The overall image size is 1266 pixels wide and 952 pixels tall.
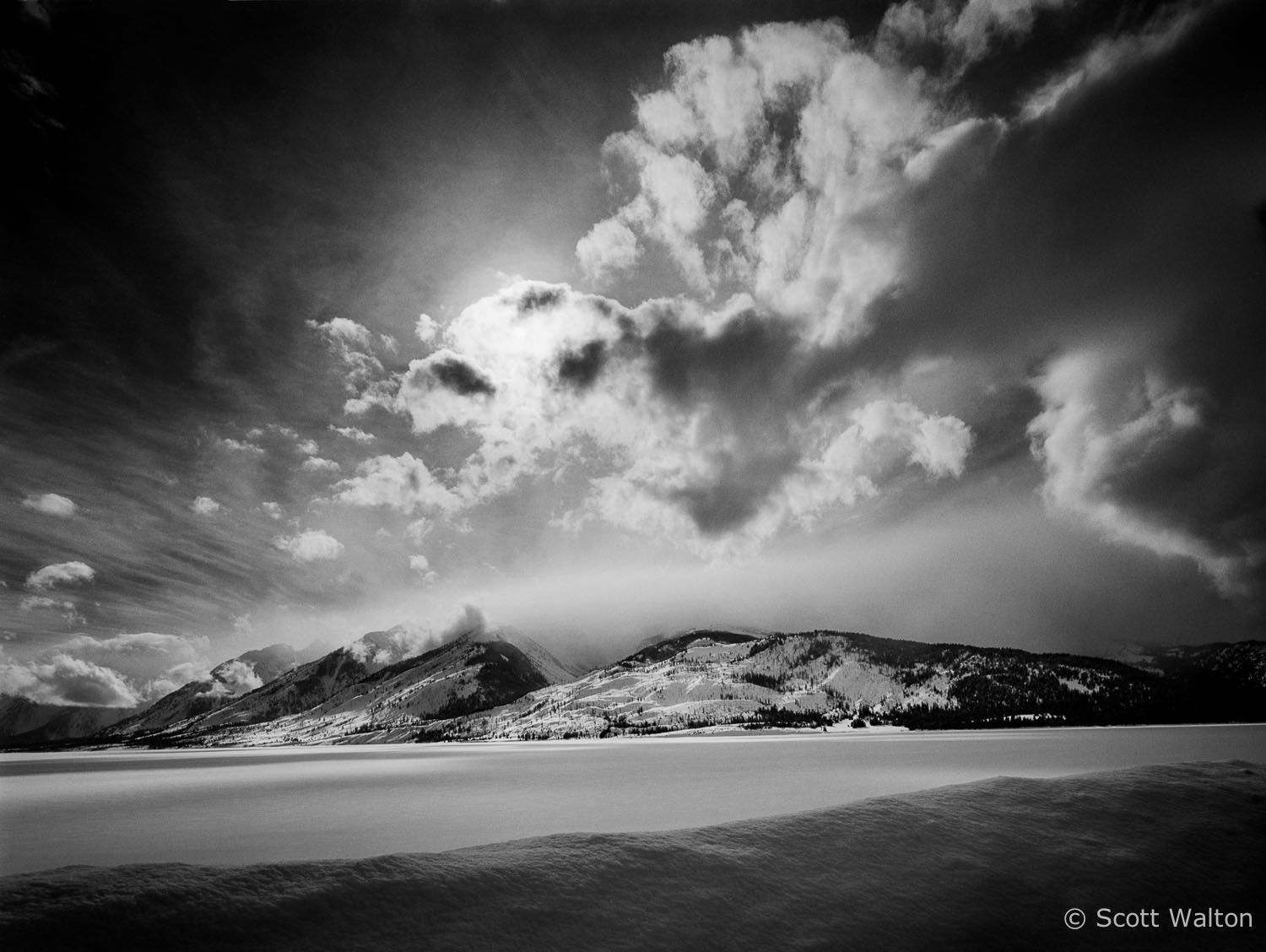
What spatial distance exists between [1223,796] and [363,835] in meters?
26.4

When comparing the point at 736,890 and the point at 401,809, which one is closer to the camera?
the point at 736,890

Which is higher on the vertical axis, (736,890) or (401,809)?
(736,890)

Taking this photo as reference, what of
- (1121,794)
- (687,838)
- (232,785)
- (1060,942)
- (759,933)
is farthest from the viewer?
(232,785)

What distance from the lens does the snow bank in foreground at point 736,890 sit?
8109 millimetres

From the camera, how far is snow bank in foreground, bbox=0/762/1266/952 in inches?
319

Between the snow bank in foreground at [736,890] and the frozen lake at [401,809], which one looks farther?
the frozen lake at [401,809]

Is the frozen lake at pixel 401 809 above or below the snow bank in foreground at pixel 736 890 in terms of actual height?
below

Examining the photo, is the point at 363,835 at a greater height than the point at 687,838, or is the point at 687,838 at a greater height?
the point at 687,838

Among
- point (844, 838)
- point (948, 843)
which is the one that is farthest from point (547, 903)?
point (948, 843)

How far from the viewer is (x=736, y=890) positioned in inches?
404

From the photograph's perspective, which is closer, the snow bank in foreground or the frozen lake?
the snow bank in foreground

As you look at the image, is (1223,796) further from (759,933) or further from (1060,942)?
(759,933)

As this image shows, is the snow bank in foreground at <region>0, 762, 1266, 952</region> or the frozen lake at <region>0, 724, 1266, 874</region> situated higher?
the snow bank in foreground at <region>0, 762, 1266, 952</region>

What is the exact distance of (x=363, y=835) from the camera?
77.4ft
